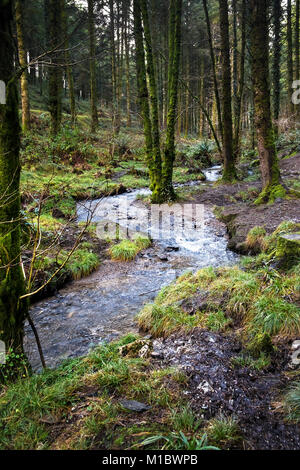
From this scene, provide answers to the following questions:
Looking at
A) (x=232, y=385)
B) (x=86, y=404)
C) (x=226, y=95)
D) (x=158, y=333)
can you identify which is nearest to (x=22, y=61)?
(x=226, y=95)

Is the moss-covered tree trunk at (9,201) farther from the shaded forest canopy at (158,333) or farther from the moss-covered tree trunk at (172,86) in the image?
the moss-covered tree trunk at (172,86)

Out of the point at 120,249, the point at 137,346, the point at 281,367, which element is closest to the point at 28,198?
the point at 120,249

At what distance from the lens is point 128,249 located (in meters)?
6.98

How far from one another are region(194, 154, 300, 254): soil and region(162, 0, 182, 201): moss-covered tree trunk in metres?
1.44

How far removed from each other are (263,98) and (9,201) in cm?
754

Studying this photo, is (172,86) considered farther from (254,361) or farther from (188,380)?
(188,380)

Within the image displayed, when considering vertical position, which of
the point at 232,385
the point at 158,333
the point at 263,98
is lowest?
the point at 158,333

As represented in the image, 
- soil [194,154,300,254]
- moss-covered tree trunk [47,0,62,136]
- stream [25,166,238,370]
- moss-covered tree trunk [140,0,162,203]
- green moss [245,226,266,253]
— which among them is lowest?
stream [25,166,238,370]

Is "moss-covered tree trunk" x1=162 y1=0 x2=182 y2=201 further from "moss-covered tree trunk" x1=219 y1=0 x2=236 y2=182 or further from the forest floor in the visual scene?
the forest floor

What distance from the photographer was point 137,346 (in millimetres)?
3295

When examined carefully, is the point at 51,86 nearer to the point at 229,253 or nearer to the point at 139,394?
the point at 229,253

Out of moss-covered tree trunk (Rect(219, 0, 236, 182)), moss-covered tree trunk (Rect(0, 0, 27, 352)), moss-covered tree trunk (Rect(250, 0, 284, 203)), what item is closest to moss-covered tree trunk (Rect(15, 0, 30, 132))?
moss-covered tree trunk (Rect(219, 0, 236, 182))

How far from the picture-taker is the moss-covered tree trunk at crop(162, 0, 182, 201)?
9352mm
